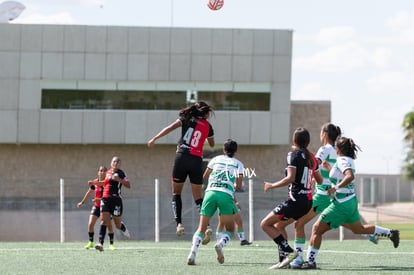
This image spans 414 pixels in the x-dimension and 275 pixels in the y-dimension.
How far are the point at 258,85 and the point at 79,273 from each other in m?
39.0

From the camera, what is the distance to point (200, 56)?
166 ft

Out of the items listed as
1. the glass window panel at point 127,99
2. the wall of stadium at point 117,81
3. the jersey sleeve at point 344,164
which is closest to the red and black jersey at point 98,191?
the jersey sleeve at point 344,164

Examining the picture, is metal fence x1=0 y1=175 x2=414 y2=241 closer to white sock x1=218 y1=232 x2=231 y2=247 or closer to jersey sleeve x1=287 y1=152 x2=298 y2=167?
white sock x1=218 y1=232 x2=231 y2=247

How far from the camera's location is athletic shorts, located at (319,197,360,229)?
1347 centimetres

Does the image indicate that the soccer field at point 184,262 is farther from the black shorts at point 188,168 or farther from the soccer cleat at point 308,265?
the black shorts at point 188,168

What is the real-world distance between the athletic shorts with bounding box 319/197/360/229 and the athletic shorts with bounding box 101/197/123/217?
6.96 m

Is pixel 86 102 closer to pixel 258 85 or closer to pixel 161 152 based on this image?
pixel 161 152

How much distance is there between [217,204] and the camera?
46.3 feet

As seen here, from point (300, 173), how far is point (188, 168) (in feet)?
7.24

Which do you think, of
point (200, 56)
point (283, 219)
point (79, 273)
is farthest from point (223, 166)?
point (200, 56)

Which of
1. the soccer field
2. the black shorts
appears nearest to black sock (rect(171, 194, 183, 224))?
the black shorts

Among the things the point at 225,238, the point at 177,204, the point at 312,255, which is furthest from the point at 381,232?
the point at 177,204

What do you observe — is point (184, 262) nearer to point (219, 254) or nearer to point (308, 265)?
point (219, 254)

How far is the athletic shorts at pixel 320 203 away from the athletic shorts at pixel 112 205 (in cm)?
602
